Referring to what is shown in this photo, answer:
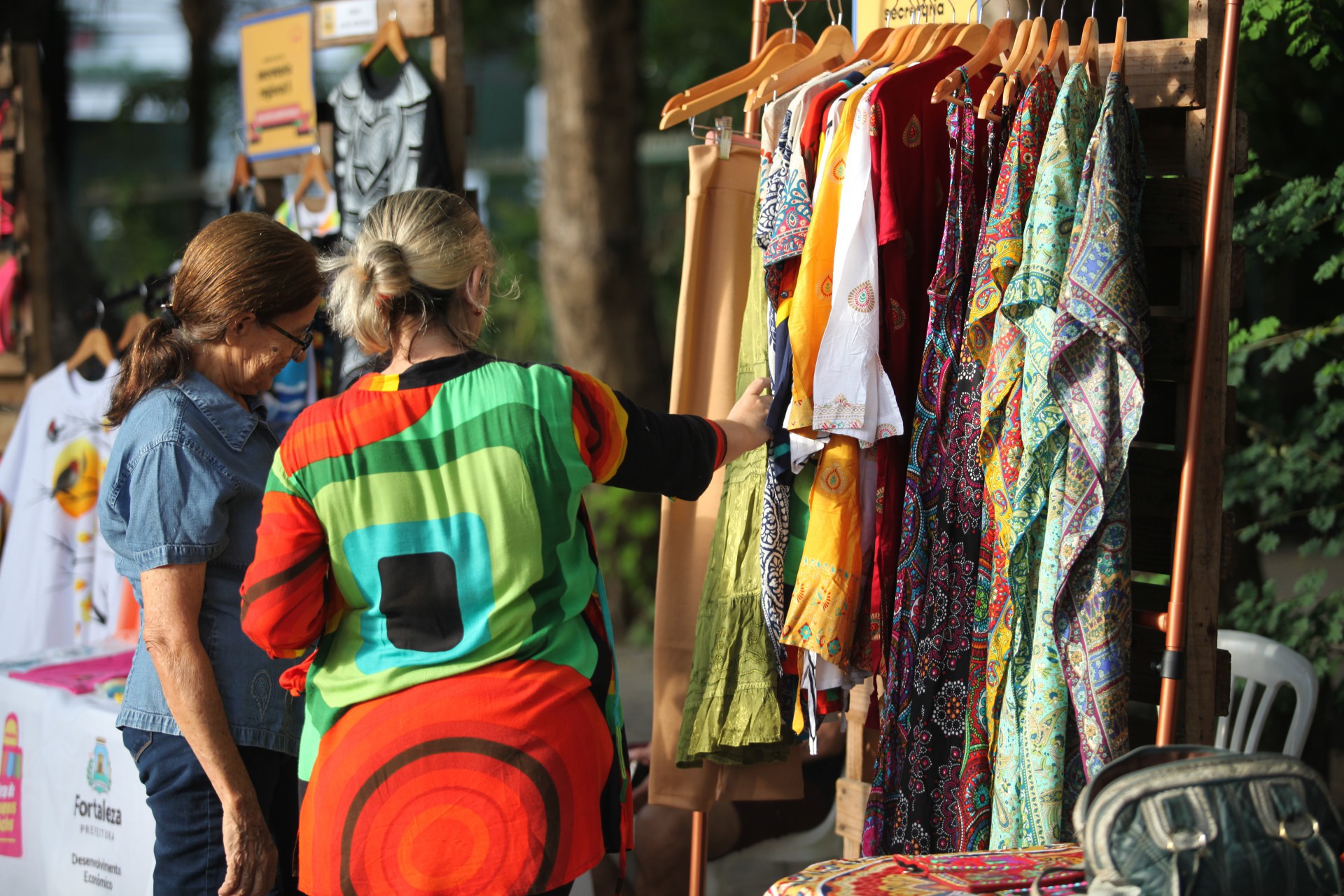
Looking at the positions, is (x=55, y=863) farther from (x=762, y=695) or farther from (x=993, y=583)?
(x=993, y=583)

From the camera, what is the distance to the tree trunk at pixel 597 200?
19.0 feet

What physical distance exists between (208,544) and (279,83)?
7.28ft

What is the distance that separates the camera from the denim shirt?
194 cm

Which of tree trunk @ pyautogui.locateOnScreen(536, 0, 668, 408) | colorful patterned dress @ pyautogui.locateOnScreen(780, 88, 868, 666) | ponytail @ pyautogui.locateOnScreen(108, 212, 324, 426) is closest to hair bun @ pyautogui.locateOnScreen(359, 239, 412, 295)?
ponytail @ pyautogui.locateOnScreen(108, 212, 324, 426)

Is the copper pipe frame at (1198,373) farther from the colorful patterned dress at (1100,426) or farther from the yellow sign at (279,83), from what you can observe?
the yellow sign at (279,83)

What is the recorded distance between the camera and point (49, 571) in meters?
3.80

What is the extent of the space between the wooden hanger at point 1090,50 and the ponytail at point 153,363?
156cm

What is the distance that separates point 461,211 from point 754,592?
93 cm

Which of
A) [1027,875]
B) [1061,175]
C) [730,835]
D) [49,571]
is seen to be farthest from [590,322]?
[1027,875]

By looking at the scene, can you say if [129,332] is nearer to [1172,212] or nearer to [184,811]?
[184,811]

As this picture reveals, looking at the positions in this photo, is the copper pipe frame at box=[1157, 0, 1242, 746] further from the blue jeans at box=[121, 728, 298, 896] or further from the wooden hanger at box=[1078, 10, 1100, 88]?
the blue jeans at box=[121, 728, 298, 896]

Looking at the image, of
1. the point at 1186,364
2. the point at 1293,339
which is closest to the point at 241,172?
the point at 1186,364

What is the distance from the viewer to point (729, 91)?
2.42m

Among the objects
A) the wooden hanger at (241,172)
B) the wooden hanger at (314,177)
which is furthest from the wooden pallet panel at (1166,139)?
the wooden hanger at (241,172)
